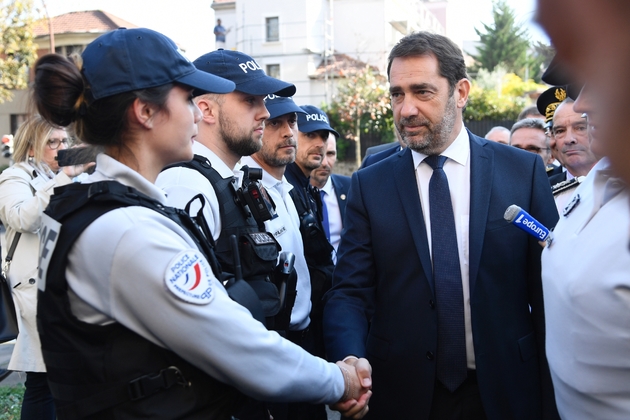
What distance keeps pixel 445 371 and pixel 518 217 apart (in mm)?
775

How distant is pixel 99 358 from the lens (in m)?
1.75

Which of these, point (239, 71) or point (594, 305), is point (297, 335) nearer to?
point (239, 71)

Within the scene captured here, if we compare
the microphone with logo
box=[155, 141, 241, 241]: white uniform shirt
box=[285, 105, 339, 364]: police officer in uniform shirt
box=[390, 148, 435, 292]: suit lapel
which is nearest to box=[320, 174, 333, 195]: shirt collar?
box=[285, 105, 339, 364]: police officer in uniform shirt

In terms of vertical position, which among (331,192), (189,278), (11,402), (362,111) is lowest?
(362,111)

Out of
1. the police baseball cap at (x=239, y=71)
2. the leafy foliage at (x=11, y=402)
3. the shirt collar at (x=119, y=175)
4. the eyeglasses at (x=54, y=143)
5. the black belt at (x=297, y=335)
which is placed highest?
the police baseball cap at (x=239, y=71)

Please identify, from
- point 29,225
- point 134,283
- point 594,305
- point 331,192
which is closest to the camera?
point 594,305

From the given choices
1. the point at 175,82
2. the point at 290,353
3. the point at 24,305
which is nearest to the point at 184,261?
the point at 290,353

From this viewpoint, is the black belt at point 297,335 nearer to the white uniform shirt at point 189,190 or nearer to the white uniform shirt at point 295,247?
the white uniform shirt at point 295,247

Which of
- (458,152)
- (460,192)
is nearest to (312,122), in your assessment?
(458,152)

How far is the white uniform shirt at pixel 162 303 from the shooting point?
1.71 m

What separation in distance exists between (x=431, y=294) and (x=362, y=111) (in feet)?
88.8

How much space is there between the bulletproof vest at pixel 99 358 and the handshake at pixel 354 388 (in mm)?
674

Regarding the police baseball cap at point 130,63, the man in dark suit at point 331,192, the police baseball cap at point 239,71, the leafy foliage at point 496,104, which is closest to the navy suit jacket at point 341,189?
the man in dark suit at point 331,192

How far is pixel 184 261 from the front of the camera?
1.75 meters
